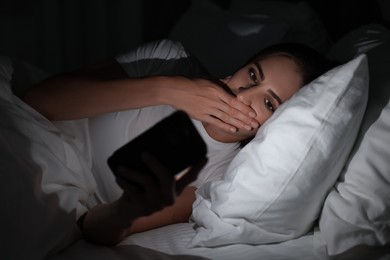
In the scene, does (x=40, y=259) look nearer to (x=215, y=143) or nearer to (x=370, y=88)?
(x=215, y=143)

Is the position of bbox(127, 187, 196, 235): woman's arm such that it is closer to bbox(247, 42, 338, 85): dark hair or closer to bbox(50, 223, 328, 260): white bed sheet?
bbox(50, 223, 328, 260): white bed sheet

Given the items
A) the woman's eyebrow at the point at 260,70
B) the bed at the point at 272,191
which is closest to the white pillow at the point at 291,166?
the bed at the point at 272,191

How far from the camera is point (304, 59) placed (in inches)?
39.3

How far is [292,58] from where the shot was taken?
3.24ft

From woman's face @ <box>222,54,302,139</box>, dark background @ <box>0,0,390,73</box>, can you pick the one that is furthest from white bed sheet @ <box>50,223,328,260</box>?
dark background @ <box>0,0,390,73</box>

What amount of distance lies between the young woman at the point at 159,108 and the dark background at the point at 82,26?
0.66 m

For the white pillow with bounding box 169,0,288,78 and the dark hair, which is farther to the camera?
the white pillow with bounding box 169,0,288,78

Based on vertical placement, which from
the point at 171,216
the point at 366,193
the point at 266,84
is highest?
the point at 266,84

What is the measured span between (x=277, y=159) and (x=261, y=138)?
0.05 m

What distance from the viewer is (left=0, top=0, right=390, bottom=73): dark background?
1596 mm

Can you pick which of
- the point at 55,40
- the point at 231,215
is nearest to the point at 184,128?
the point at 231,215

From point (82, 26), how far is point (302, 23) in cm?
73

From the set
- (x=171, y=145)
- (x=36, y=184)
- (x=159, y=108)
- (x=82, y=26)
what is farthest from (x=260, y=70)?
(x=82, y=26)

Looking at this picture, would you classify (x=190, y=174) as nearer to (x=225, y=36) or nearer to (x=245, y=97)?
(x=245, y=97)
